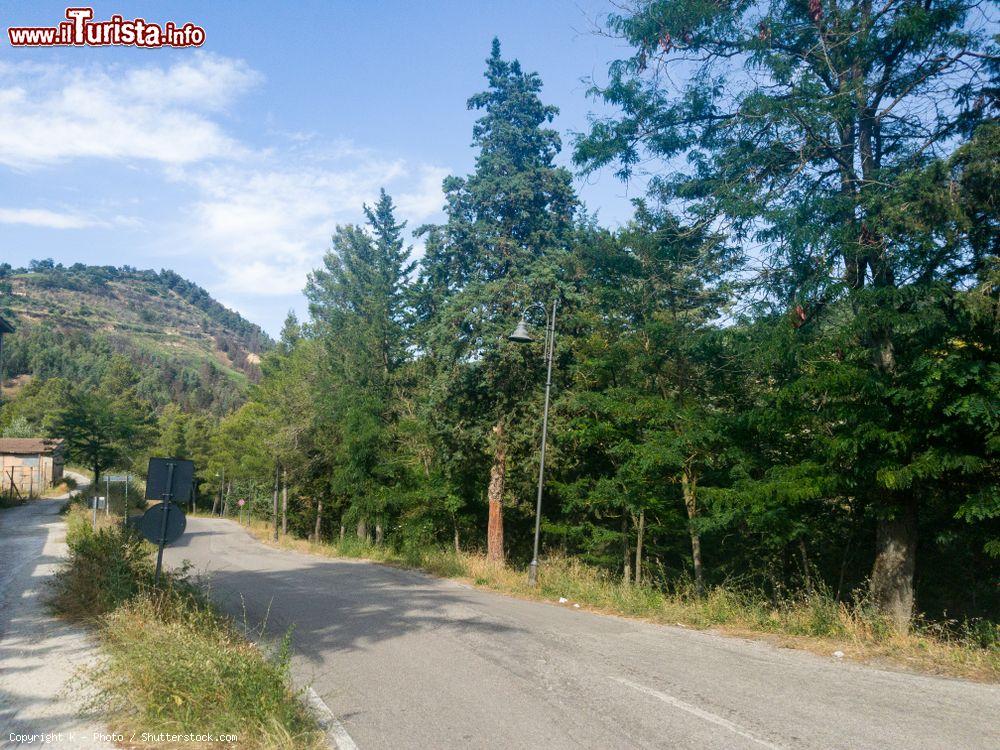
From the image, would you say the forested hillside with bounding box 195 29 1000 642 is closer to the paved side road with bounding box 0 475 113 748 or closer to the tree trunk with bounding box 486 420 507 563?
the tree trunk with bounding box 486 420 507 563

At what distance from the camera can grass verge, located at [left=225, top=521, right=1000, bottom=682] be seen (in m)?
8.10

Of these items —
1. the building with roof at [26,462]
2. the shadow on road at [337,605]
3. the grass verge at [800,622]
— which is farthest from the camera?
the building with roof at [26,462]

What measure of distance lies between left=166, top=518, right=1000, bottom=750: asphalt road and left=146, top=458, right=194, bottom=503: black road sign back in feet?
8.32

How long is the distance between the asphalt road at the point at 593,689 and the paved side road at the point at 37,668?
2.15 metres

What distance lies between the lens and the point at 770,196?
12.5m

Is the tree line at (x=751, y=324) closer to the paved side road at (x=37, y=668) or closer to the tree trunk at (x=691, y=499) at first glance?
the tree trunk at (x=691, y=499)

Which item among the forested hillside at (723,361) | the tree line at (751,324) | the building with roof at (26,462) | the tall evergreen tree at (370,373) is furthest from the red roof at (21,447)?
the tree line at (751,324)

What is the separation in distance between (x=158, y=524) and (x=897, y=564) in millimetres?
11611

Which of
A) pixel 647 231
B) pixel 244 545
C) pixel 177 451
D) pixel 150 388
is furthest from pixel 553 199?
pixel 150 388

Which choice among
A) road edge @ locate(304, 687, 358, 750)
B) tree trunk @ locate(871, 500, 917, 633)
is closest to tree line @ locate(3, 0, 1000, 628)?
tree trunk @ locate(871, 500, 917, 633)

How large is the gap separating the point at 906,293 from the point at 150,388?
6178 inches

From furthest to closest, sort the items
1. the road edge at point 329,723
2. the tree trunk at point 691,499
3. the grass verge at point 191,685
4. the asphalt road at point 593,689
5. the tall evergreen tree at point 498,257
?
the tall evergreen tree at point 498,257, the tree trunk at point 691,499, the asphalt road at point 593,689, the road edge at point 329,723, the grass verge at point 191,685

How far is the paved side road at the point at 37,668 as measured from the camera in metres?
5.49

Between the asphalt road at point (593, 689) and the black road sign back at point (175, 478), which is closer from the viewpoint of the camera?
the asphalt road at point (593, 689)
